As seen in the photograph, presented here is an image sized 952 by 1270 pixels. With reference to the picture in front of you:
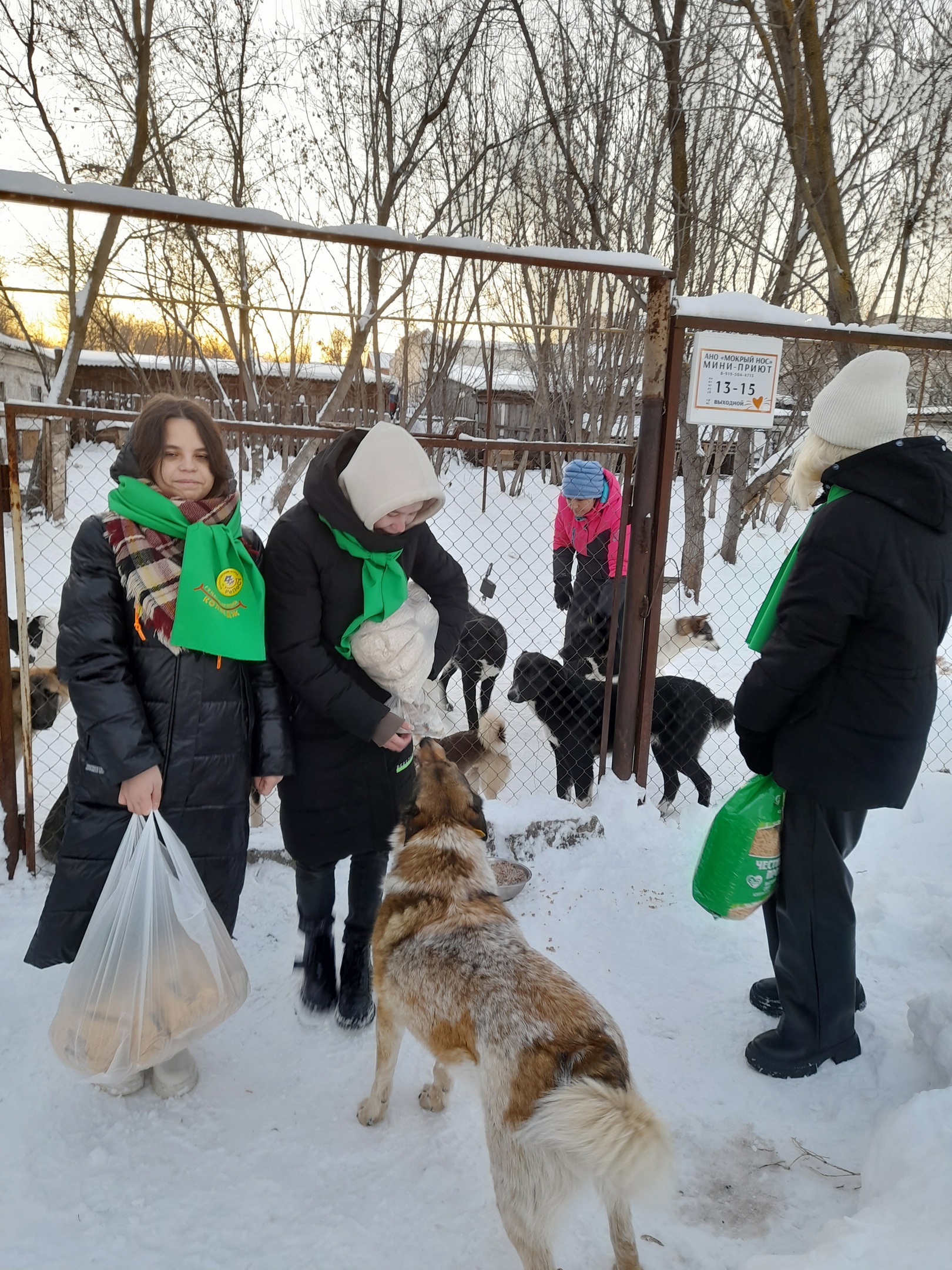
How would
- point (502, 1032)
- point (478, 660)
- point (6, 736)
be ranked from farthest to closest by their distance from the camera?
point (478, 660)
point (6, 736)
point (502, 1032)

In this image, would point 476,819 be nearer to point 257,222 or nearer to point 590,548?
point 257,222

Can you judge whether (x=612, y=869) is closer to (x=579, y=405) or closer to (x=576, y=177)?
(x=576, y=177)

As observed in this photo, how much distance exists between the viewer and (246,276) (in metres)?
8.95

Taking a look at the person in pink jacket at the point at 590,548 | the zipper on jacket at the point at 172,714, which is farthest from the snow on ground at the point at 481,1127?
the person in pink jacket at the point at 590,548

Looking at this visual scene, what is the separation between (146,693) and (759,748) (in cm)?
187

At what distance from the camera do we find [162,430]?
197cm

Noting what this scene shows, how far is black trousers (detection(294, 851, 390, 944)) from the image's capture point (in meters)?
2.47

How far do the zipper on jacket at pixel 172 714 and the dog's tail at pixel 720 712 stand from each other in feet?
11.2

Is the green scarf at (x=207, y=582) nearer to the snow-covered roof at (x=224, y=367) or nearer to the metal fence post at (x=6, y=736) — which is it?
the metal fence post at (x=6, y=736)

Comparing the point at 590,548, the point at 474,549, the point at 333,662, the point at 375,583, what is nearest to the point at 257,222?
the point at 375,583

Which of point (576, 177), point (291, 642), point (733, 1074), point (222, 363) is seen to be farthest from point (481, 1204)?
point (222, 363)

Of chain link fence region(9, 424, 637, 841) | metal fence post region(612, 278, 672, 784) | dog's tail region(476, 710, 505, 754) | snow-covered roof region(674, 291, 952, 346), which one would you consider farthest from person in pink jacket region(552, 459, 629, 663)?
snow-covered roof region(674, 291, 952, 346)

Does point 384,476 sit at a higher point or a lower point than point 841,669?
higher

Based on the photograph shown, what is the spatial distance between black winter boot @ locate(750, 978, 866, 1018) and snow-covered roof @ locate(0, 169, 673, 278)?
302cm
